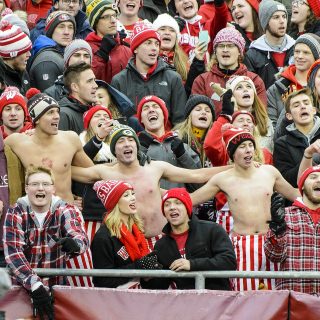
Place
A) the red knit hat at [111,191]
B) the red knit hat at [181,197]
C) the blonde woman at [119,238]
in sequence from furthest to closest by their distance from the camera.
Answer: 1. the red knit hat at [111,191]
2. the red knit hat at [181,197]
3. the blonde woman at [119,238]

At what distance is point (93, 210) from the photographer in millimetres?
14570

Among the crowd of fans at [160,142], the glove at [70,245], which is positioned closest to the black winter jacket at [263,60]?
the crowd of fans at [160,142]

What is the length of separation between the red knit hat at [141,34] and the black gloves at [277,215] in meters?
4.17

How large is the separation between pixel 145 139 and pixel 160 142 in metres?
0.16

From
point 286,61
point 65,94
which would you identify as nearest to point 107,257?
point 65,94

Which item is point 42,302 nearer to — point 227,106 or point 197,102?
point 227,106

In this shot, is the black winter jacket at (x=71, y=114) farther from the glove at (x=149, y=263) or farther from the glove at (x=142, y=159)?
the glove at (x=149, y=263)

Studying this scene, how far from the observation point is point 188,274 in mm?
12875

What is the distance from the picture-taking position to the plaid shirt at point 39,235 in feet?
42.4

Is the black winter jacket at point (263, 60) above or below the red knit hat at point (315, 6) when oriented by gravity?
below

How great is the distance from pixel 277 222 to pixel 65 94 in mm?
3743

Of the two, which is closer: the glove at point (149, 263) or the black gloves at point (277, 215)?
the black gloves at point (277, 215)

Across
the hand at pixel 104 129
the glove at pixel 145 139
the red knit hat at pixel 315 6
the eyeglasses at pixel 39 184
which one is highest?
the red knit hat at pixel 315 6

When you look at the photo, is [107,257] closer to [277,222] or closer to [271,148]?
[277,222]
